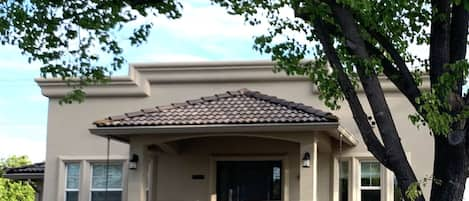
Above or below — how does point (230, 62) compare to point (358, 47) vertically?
above

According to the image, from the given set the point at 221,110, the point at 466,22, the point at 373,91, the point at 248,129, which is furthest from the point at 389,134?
the point at 221,110

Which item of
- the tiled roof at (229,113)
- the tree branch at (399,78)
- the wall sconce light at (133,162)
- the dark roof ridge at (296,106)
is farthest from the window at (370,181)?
the tree branch at (399,78)

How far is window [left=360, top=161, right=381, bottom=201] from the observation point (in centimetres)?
1755

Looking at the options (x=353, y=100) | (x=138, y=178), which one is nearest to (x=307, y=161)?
(x=138, y=178)

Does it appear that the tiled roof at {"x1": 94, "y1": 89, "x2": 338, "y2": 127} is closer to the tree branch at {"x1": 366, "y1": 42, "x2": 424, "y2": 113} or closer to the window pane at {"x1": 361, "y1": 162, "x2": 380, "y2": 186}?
the window pane at {"x1": 361, "y1": 162, "x2": 380, "y2": 186}

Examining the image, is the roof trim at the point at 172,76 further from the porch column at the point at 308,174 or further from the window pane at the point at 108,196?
the porch column at the point at 308,174

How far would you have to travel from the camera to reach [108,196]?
18.6m

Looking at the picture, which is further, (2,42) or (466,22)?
(2,42)

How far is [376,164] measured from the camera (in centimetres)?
1780

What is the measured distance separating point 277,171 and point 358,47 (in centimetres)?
849

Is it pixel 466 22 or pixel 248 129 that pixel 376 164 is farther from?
pixel 466 22

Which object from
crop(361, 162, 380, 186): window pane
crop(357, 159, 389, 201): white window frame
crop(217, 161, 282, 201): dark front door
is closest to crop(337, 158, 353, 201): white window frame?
crop(357, 159, 389, 201): white window frame

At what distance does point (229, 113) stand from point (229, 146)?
2.40m

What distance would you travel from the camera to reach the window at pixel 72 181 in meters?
18.9
